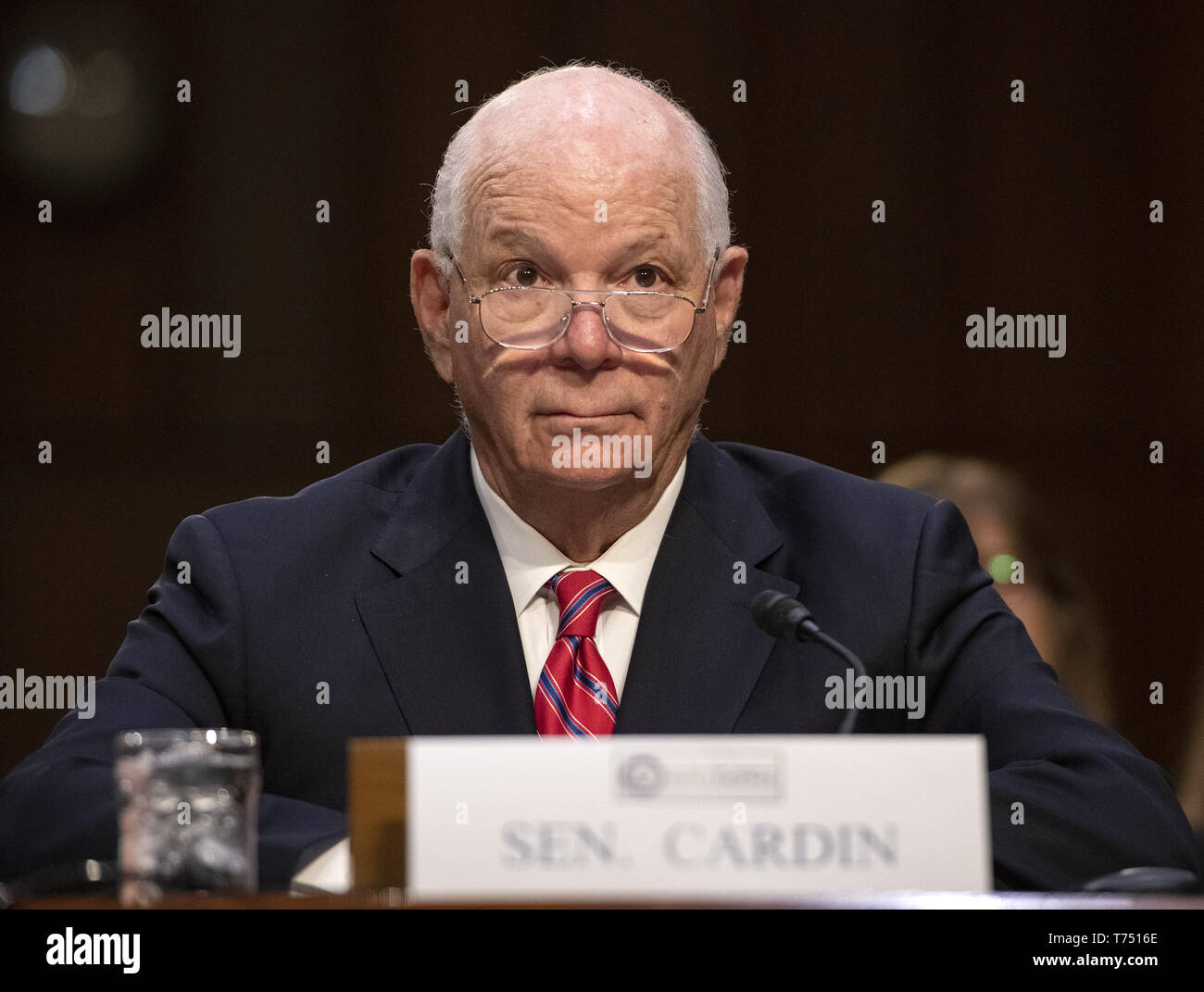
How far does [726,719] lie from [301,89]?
2113mm

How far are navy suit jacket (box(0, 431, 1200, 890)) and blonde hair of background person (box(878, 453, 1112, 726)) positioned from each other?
1132 millimetres

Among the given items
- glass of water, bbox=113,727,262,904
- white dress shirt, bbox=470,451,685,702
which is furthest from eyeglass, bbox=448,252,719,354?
glass of water, bbox=113,727,262,904

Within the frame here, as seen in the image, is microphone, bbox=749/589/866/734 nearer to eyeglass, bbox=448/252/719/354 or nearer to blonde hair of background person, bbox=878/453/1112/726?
eyeglass, bbox=448/252/719/354

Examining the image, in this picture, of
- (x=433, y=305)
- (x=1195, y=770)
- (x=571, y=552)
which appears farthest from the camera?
(x=1195, y=770)

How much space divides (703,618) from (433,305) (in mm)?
729

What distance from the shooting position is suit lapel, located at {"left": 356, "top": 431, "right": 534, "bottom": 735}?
2.10m

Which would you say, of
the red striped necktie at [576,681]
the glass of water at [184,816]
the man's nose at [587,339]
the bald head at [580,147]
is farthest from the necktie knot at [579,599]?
the glass of water at [184,816]

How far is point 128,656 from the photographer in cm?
210

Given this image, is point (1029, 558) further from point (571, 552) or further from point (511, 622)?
point (511, 622)

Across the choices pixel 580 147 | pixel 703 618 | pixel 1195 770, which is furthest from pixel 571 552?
pixel 1195 770

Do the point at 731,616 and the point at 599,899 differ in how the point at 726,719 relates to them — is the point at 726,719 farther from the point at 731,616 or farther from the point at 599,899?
the point at 599,899

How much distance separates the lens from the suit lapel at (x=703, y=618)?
209 cm

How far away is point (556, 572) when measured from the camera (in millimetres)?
2268

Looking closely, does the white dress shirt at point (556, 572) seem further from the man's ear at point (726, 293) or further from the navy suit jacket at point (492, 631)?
the man's ear at point (726, 293)
